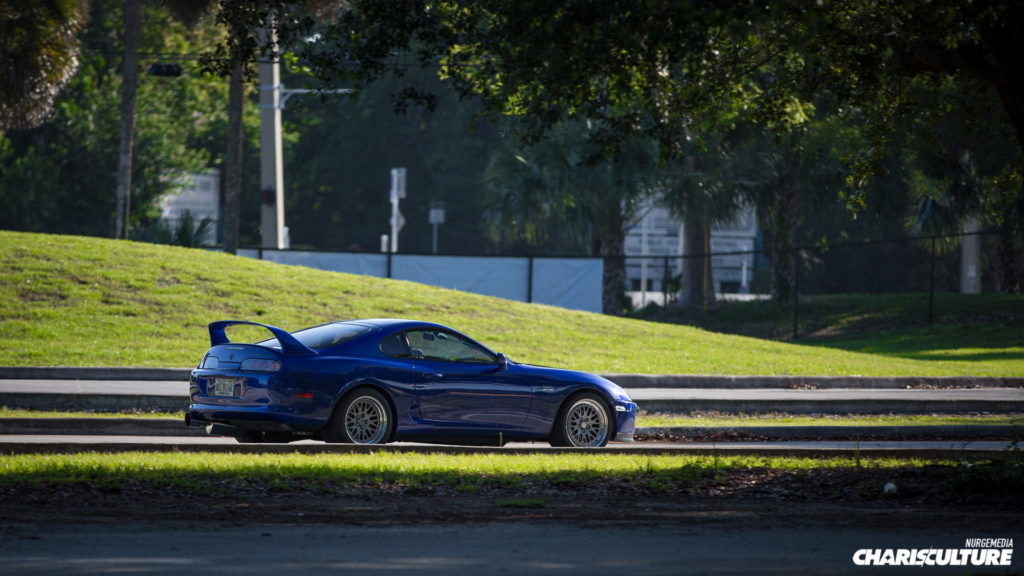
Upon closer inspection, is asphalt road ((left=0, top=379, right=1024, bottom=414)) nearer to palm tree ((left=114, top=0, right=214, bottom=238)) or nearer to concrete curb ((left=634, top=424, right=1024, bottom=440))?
concrete curb ((left=634, top=424, right=1024, bottom=440))

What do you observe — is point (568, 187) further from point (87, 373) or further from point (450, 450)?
point (450, 450)

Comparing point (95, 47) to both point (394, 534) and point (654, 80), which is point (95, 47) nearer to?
point (654, 80)

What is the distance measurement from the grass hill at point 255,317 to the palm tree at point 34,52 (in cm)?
348

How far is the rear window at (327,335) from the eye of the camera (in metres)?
11.0

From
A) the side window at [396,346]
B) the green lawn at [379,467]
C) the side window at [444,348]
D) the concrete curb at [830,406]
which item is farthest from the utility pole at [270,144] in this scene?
the green lawn at [379,467]

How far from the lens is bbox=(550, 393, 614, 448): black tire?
1197 centimetres

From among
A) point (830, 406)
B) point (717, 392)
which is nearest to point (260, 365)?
point (830, 406)

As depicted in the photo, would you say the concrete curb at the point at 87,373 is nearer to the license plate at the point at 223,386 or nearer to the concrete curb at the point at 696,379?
the concrete curb at the point at 696,379

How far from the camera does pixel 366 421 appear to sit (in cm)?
1109

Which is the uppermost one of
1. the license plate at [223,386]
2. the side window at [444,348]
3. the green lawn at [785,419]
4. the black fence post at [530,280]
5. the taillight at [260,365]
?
the black fence post at [530,280]

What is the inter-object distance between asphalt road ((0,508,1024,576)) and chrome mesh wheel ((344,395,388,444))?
3760 mm

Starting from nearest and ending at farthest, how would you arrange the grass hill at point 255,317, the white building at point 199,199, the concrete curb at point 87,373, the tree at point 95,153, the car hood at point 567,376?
the car hood at point 567,376
the concrete curb at point 87,373
the grass hill at point 255,317
the tree at point 95,153
the white building at point 199,199

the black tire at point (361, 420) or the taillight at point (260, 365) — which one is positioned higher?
the taillight at point (260, 365)

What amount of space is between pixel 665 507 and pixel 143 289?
52.5 ft
